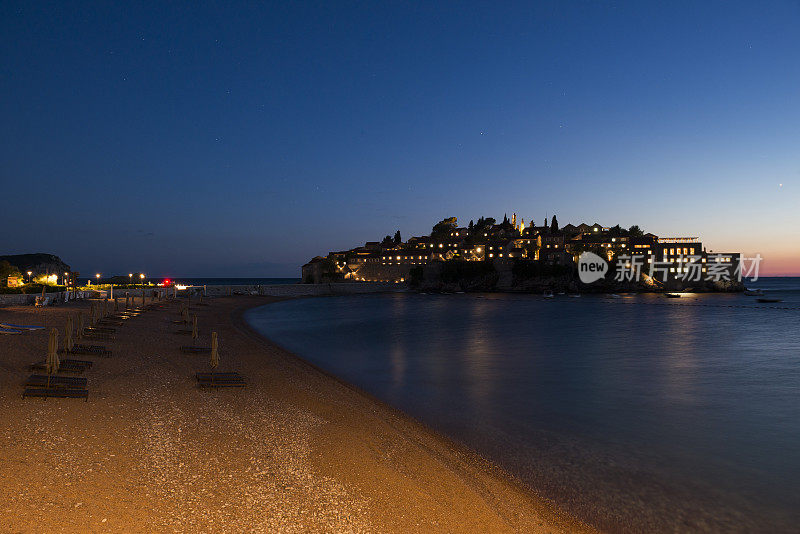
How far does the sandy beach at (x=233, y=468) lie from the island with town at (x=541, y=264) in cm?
11202

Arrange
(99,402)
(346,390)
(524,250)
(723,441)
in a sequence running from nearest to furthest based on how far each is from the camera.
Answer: (99,402) → (723,441) → (346,390) → (524,250)

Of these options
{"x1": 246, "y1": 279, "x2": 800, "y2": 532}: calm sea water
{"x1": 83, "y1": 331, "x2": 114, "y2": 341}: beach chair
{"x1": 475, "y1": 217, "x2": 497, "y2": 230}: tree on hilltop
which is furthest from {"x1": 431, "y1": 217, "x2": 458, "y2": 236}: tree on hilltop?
{"x1": 83, "y1": 331, "x2": 114, "y2": 341}: beach chair

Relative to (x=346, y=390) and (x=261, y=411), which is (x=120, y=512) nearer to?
(x=261, y=411)

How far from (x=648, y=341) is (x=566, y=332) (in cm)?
715

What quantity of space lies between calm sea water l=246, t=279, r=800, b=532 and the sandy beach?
165 centimetres

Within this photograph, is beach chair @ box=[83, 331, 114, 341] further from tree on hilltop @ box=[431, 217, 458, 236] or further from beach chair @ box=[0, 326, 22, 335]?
tree on hilltop @ box=[431, 217, 458, 236]

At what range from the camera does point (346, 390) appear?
14.2m

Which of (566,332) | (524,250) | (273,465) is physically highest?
(524,250)

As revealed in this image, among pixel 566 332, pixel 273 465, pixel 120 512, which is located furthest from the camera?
pixel 566 332

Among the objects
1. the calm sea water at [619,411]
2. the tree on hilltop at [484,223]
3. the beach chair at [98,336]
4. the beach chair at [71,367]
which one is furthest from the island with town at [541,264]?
the beach chair at [71,367]

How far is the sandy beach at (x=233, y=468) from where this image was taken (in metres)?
5.61

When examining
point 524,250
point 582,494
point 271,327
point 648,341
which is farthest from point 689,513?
point 524,250

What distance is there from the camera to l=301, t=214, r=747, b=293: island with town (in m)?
117

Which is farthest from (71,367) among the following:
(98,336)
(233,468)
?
(233,468)
